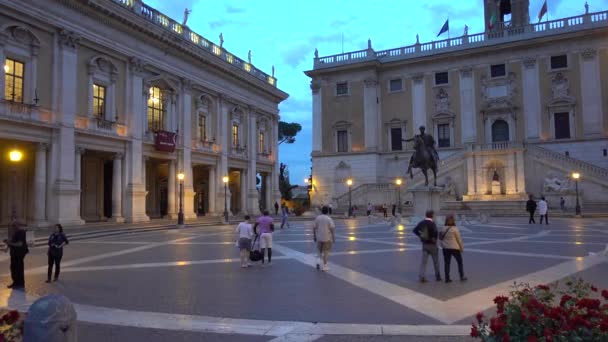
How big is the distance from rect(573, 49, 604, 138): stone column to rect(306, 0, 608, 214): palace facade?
0.28 feet

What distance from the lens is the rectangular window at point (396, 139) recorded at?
54641 mm

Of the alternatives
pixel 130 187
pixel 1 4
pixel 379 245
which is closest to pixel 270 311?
pixel 379 245

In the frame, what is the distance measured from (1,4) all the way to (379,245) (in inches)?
863

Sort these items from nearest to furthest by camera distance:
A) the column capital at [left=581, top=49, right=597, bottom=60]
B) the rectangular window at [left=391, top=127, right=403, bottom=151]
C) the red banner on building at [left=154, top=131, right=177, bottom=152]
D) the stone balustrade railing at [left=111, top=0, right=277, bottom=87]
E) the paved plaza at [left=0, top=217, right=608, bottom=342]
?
the paved plaza at [left=0, top=217, right=608, bottom=342] < the stone balustrade railing at [left=111, top=0, right=277, bottom=87] < the red banner on building at [left=154, top=131, right=177, bottom=152] < the column capital at [left=581, top=49, right=597, bottom=60] < the rectangular window at [left=391, top=127, right=403, bottom=151]

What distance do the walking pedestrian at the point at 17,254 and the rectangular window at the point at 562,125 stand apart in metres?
48.8

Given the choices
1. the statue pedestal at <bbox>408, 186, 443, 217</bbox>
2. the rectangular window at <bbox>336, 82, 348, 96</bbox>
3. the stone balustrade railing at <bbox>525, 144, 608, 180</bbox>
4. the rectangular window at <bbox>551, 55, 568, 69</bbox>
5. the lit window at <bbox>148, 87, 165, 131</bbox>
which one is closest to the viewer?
the statue pedestal at <bbox>408, 186, 443, 217</bbox>

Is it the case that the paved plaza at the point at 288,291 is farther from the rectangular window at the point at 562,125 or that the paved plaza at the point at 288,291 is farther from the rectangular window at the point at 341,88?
the rectangular window at the point at 341,88

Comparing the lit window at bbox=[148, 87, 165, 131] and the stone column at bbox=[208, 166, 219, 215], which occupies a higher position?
the lit window at bbox=[148, 87, 165, 131]

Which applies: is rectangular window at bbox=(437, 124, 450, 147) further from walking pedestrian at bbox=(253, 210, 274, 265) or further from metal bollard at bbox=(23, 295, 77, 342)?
metal bollard at bbox=(23, 295, 77, 342)

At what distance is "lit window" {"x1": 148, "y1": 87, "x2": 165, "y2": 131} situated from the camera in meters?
34.8

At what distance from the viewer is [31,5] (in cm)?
2481

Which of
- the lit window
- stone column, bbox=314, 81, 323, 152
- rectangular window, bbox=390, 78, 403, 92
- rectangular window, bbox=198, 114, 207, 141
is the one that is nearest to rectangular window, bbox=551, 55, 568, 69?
rectangular window, bbox=390, 78, 403, 92

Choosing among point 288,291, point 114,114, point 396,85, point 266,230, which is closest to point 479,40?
point 396,85

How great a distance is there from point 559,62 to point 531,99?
173 inches
